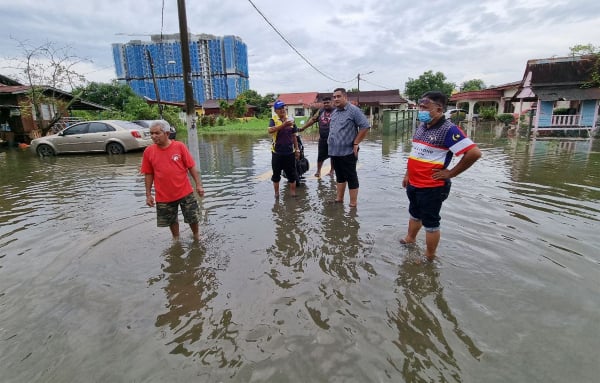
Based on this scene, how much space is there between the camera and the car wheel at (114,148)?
1315cm

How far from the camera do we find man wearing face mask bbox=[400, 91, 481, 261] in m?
3.02

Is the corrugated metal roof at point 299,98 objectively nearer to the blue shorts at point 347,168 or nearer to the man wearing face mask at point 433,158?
the blue shorts at point 347,168

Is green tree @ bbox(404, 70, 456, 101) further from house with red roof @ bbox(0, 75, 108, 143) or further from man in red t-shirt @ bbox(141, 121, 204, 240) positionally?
man in red t-shirt @ bbox(141, 121, 204, 240)

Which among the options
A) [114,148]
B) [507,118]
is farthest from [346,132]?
[507,118]

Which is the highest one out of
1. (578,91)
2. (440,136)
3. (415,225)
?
(578,91)

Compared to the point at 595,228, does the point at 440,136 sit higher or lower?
higher

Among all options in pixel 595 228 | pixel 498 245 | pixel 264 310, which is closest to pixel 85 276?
pixel 264 310

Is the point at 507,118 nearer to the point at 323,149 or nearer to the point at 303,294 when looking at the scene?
the point at 323,149

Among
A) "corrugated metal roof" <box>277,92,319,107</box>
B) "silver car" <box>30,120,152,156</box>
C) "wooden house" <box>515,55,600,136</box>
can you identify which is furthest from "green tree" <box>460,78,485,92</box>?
"silver car" <box>30,120,152,156</box>

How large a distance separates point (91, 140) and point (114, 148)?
879 millimetres

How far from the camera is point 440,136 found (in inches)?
123

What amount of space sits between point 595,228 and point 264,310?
4465mm

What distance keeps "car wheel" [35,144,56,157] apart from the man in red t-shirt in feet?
40.8

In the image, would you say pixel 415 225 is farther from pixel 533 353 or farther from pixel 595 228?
pixel 595 228
